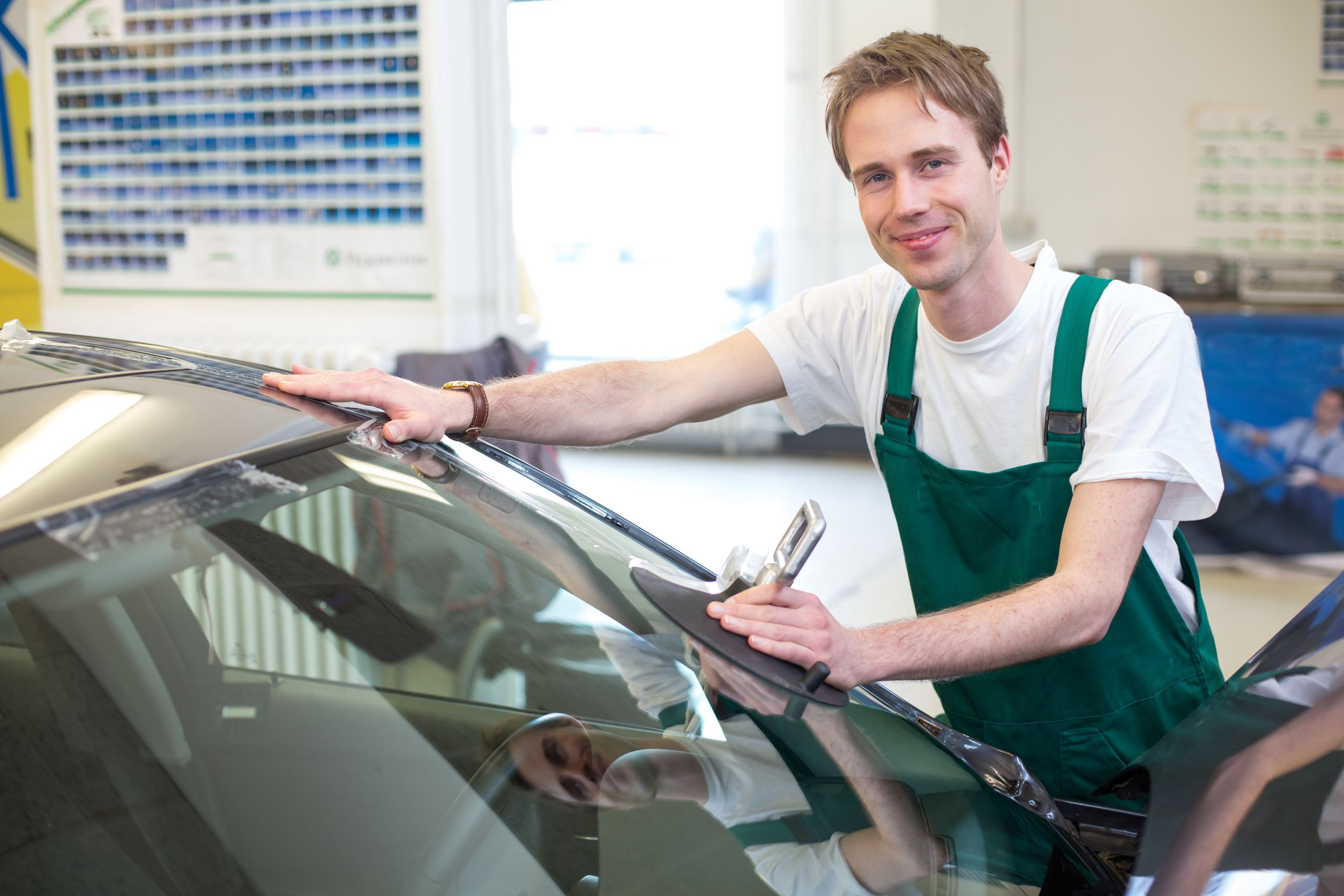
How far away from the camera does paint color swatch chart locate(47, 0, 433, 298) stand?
3717 millimetres

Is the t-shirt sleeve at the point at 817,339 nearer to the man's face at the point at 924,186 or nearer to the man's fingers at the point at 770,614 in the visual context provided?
the man's face at the point at 924,186

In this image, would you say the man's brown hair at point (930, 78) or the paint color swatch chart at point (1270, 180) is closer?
the man's brown hair at point (930, 78)

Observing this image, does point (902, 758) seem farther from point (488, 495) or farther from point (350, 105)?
point (350, 105)

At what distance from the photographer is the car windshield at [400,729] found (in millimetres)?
811

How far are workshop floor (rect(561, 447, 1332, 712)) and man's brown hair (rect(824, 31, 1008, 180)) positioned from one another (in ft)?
4.92

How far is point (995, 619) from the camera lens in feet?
3.76

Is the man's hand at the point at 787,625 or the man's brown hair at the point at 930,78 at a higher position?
the man's brown hair at the point at 930,78

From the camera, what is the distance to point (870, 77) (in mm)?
1421

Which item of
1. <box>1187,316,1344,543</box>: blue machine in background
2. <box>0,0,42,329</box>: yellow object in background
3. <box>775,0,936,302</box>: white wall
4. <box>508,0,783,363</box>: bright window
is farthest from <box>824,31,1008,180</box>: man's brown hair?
<box>0,0,42,329</box>: yellow object in background

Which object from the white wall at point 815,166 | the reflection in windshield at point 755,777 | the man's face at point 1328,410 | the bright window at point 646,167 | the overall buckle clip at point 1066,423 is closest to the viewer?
the reflection in windshield at point 755,777

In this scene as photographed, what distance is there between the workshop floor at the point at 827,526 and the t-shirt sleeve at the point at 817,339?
114cm

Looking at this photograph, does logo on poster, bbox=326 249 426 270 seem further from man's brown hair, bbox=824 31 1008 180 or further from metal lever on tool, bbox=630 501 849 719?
metal lever on tool, bbox=630 501 849 719

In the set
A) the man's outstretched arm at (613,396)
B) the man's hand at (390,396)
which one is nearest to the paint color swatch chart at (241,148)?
the man's outstretched arm at (613,396)

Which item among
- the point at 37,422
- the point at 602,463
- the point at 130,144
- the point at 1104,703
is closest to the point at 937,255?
the point at 1104,703
